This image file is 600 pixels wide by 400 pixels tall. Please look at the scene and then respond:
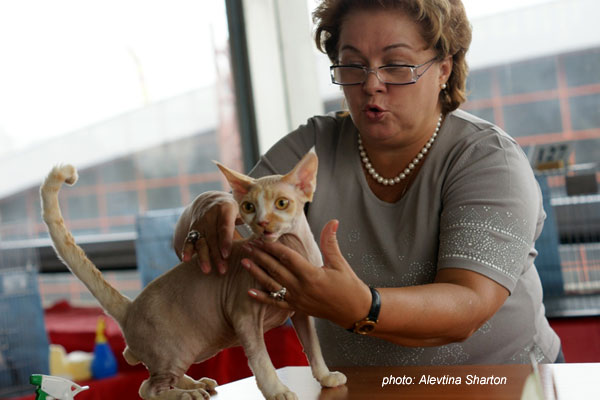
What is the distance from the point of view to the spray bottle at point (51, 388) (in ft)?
3.15

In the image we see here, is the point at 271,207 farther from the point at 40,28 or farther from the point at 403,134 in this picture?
the point at 40,28

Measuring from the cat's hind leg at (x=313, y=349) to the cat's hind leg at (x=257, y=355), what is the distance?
0.11 m

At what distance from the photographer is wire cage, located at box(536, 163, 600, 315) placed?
2314mm

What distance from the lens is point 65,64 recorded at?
358 cm

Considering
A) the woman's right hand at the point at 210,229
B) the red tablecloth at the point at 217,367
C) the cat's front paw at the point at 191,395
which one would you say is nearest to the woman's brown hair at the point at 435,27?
the woman's right hand at the point at 210,229

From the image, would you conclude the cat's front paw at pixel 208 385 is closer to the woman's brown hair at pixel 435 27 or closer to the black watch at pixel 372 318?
the black watch at pixel 372 318

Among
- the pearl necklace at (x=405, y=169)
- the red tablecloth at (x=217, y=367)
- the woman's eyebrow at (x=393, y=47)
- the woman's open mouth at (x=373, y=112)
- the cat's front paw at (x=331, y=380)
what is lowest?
the red tablecloth at (x=217, y=367)

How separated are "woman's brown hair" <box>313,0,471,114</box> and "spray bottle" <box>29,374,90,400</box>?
0.87 meters

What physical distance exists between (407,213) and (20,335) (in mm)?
2026

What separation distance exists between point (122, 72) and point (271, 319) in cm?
290

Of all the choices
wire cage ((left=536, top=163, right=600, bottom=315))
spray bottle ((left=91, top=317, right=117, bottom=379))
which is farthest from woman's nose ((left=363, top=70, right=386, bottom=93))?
spray bottle ((left=91, top=317, right=117, bottom=379))

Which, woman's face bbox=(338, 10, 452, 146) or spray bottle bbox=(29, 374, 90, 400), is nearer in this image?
spray bottle bbox=(29, 374, 90, 400)

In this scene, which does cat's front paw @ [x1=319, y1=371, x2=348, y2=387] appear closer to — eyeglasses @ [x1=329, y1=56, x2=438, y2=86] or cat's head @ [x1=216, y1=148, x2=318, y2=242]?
cat's head @ [x1=216, y1=148, x2=318, y2=242]

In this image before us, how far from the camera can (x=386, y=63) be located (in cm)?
123
